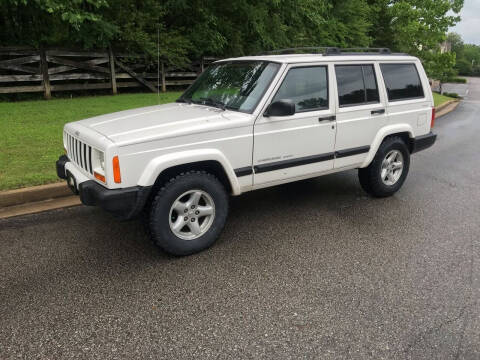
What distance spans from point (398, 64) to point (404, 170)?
1437 mm

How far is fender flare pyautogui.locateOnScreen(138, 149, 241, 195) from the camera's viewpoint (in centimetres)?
335

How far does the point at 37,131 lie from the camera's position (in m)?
7.73

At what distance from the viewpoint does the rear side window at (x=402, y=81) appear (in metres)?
5.12

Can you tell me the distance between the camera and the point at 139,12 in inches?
554

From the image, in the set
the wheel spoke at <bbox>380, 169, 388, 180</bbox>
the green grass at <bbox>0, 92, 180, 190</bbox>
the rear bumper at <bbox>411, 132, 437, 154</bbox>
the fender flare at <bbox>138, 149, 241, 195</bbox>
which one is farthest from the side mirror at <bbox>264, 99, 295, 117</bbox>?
the green grass at <bbox>0, 92, 180, 190</bbox>

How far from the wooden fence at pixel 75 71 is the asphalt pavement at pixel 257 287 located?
355 inches

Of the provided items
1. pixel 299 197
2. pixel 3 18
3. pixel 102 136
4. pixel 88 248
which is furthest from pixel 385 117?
pixel 3 18

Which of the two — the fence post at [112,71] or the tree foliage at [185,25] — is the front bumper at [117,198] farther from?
the fence post at [112,71]

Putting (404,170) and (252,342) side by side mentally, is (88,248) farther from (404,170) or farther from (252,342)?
(404,170)

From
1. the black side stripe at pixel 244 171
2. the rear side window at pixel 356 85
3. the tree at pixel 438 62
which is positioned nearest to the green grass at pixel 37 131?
the black side stripe at pixel 244 171

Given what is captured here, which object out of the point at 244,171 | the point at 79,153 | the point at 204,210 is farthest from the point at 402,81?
the point at 79,153

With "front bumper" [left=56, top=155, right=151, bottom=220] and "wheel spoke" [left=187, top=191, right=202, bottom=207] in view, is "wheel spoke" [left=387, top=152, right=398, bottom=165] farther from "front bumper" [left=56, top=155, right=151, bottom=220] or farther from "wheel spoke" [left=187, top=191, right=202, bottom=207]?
"front bumper" [left=56, top=155, right=151, bottom=220]

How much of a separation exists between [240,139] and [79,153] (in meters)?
1.55

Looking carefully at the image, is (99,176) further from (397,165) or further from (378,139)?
(397,165)
